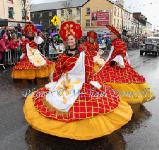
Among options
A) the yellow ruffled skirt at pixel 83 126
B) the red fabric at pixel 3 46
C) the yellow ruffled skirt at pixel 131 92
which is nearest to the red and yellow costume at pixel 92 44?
the yellow ruffled skirt at pixel 131 92

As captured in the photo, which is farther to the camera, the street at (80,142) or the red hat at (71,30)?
the red hat at (71,30)

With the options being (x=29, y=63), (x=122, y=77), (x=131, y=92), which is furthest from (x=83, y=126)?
(x=29, y=63)

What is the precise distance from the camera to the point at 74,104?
528 centimetres

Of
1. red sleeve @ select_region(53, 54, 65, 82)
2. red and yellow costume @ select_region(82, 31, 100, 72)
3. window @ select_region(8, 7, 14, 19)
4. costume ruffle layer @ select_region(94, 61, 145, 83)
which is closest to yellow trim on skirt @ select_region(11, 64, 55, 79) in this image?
red and yellow costume @ select_region(82, 31, 100, 72)

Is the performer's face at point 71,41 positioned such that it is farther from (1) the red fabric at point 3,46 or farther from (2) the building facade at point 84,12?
(2) the building facade at point 84,12

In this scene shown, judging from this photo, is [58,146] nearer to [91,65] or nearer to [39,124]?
[39,124]

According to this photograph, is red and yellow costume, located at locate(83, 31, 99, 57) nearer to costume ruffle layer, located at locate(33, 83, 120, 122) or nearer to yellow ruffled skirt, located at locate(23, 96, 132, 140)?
costume ruffle layer, located at locate(33, 83, 120, 122)

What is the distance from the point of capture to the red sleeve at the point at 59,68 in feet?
18.5

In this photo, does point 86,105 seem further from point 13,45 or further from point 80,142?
point 13,45

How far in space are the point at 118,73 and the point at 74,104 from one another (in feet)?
8.28

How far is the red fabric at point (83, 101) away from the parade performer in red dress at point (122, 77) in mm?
1588

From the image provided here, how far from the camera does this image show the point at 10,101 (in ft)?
28.0

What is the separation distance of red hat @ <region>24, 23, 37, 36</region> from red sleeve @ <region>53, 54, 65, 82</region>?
17.0ft

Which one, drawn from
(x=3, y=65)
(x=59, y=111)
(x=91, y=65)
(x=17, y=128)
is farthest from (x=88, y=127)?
(x=3, y=65)
